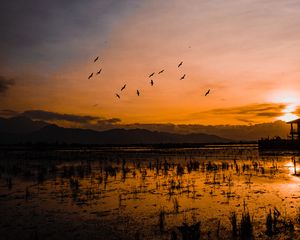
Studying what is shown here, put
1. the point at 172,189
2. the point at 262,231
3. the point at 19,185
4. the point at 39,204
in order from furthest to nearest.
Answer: the point at 19,185, the point at 172,189, the point at 39,204, the point at 262,231

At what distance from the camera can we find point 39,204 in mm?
17484

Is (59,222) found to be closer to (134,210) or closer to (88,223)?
(88,223)

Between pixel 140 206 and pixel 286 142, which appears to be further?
pixel 286 142

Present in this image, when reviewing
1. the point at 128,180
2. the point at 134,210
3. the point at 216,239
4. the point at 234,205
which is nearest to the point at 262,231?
the point at 216,239

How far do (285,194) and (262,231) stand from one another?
7.91m

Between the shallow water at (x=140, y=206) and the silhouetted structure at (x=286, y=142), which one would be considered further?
the silhouetted structure at (x=286, y=142)

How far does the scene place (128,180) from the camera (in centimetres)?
2631

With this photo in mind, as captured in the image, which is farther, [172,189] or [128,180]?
[128,180]

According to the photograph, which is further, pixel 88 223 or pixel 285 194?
pixel 285 194

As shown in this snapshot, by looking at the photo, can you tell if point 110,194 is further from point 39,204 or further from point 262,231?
point 262,231

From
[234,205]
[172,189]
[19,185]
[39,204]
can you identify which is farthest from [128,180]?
[234,205]

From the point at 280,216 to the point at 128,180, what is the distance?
1395cm

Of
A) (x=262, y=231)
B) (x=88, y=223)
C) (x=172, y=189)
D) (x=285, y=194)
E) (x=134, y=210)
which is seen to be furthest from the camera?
(x=172, y=189)

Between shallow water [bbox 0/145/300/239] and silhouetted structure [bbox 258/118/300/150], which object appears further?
silhouetted structure [bbox 258/118/300/150]
